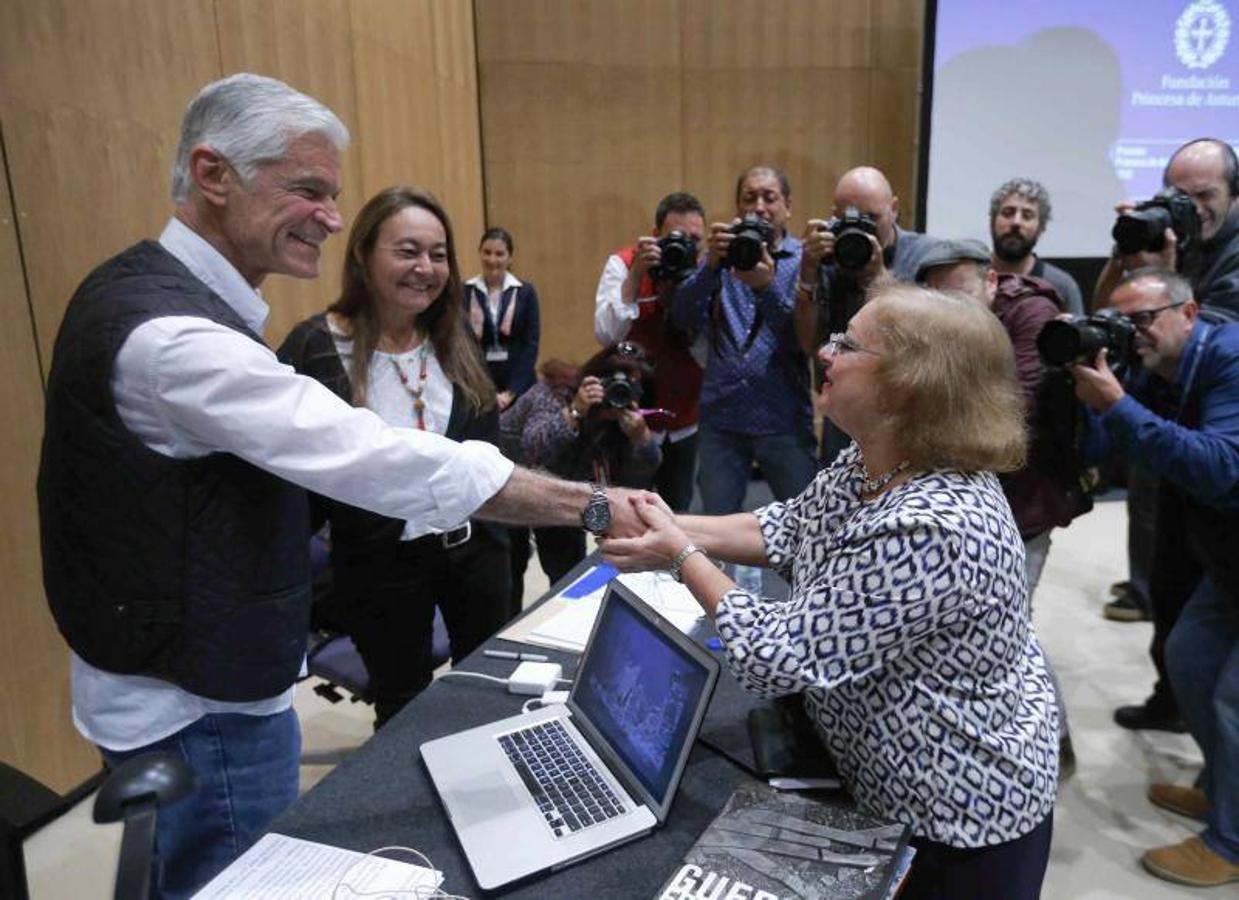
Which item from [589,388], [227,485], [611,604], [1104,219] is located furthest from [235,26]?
[1104,219]

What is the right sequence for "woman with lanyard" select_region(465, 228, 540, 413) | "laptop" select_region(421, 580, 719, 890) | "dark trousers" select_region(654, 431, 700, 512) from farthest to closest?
"woman with lanyard" select_region(465, 228, 540, 413) → "dark trousers" select_region(654, 431, 700, 512) → "laptop" select_region(421, 580, 719, 890)

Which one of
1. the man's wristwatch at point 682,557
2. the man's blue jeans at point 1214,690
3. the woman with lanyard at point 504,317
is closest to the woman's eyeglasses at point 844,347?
the man's wristwatch at point 682,557

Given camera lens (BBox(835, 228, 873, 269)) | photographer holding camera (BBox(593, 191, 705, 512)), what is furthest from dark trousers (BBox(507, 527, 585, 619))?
camera lens (BBox(835, 228, 873, 269))

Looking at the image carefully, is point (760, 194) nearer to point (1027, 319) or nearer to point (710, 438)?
point (710, 438)

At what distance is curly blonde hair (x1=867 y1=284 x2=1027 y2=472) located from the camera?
117 centimetres

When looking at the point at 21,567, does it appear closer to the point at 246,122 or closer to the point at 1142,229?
the point at 246,122

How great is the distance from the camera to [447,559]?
2062 millimetres

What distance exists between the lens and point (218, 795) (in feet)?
4.32

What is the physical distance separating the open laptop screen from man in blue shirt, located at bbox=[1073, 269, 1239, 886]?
4.79 feet

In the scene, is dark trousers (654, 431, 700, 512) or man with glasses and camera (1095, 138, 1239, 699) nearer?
man with glasses and camera (1095, 138, 1239, 699)

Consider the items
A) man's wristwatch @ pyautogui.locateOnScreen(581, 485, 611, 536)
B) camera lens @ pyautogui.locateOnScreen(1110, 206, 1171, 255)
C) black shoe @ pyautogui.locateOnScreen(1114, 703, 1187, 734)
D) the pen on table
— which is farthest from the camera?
black shoe @ pyautogui.locateOnScreen(1114, 703, 1187, 734)

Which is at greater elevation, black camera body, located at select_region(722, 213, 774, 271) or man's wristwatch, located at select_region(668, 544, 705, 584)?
black camera body, located at select_region(722, 213, 774, 271)

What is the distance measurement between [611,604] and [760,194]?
2.16 m

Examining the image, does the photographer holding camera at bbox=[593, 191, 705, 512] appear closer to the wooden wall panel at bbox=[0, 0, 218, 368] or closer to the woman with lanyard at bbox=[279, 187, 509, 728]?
the woman with lanyard at bbox=[279, 187, 509, 728]
